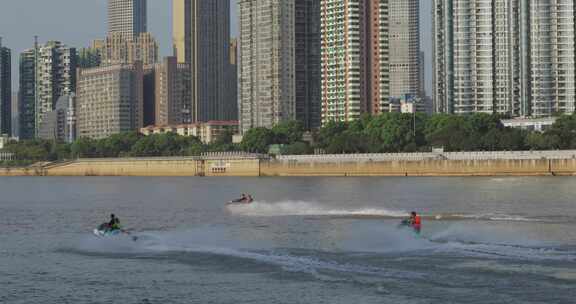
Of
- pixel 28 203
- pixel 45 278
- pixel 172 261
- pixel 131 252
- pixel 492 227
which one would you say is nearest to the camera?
pixel 45 278

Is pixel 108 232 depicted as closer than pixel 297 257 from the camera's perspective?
No

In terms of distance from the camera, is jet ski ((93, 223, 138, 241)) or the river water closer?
the river water

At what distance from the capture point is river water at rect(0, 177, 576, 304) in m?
53.2

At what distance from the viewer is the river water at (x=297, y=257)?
A: 53188 millimetres

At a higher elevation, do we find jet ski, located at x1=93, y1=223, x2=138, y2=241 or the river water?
jet ski, located at x1=93, y1=223, x2=138, y2=241

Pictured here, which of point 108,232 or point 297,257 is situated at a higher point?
point 108,232

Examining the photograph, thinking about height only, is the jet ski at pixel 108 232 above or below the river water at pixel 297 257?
above

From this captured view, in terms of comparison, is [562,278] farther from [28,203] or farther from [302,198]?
[28,203]

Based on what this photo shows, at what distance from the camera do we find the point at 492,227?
275ft

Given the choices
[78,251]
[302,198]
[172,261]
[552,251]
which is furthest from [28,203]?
[552,251]

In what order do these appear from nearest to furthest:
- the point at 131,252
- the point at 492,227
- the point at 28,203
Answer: the point at 131,252 < the point at 492,227 < the point at 28,203

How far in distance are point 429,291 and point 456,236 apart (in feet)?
75.9

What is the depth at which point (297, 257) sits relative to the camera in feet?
212

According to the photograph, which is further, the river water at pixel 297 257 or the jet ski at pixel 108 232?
the jet ski at pixel 108 232
